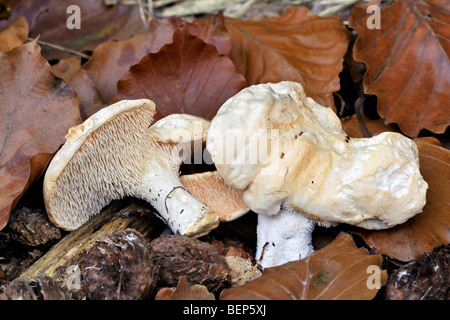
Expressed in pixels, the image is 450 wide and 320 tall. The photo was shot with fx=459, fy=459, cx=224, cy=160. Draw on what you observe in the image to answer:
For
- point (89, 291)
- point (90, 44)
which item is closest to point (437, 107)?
point (89, 291)

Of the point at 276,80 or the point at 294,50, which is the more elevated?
the point at 294,50

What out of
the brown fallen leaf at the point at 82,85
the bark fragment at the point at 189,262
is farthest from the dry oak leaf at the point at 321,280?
the brown fallen leaf at the point at 82,85

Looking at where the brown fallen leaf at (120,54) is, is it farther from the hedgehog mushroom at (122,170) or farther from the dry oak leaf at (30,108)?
the hedgehog mushroom at (122,170)

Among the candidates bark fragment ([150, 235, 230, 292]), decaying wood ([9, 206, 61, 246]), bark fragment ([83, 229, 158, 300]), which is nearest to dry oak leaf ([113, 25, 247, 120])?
decaying wood ([9, 206, 61, 246])

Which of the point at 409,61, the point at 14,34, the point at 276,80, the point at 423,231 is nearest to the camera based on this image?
the point at 423,231

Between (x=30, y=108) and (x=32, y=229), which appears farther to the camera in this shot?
(x=30, y=108)

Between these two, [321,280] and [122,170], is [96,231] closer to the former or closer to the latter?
[122,170]

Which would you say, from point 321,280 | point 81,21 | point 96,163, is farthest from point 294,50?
point 81,21
